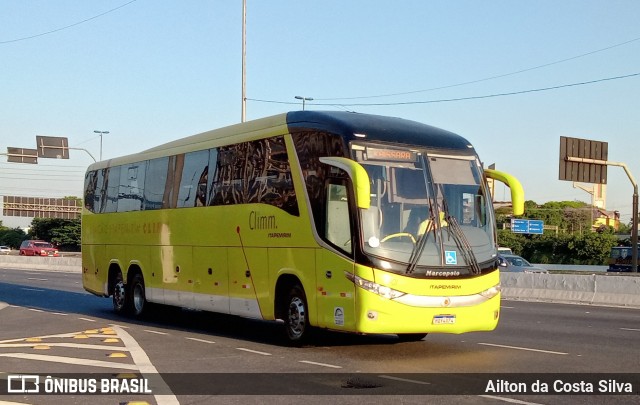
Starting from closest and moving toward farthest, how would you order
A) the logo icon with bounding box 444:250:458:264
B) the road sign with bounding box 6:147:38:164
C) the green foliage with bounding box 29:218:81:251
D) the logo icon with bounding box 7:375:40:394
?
1. the logo icon with bounding box 7:375:40:394
2. the logo icon with bounding box 444:250:458:264
3. the road sign with bounding box 6:147:38:164
4. the green foliage with bounding box 29:218:81:251

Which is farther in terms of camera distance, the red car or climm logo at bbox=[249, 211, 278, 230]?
the red car

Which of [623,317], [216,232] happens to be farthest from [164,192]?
[623,317]

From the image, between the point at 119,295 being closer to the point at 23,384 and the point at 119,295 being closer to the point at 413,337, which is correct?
the point at 413,337

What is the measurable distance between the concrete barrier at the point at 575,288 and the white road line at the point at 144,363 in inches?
625

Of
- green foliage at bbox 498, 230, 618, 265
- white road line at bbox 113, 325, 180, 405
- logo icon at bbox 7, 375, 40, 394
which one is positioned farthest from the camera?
green foliage at bbox 498, 230, 618, 265

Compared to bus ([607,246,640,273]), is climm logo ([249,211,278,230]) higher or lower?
higher

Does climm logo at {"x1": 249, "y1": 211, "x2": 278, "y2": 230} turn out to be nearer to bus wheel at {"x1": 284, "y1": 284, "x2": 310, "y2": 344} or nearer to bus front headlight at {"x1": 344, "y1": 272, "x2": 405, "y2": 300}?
bus wheel at {"x1": 284, "y1": 284, "x2": 310, "y2": 344}

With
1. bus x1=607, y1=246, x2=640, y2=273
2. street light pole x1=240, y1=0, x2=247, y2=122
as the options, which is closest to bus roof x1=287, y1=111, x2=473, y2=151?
street light pole x1=240, y1=0, x2=247, y2=122

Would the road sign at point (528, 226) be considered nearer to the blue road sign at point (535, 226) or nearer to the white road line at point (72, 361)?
the blue road sign at point (535, 226)

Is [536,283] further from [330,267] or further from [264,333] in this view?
[330,267]

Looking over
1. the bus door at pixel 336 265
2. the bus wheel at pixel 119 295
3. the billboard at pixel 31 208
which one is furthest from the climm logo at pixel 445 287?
the billboard at pixel 31 208

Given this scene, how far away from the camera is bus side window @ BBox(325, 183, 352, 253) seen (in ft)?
44.7

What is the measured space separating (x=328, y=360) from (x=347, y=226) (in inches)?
79.6

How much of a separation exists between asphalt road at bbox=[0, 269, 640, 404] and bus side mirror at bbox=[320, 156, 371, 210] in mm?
2287
